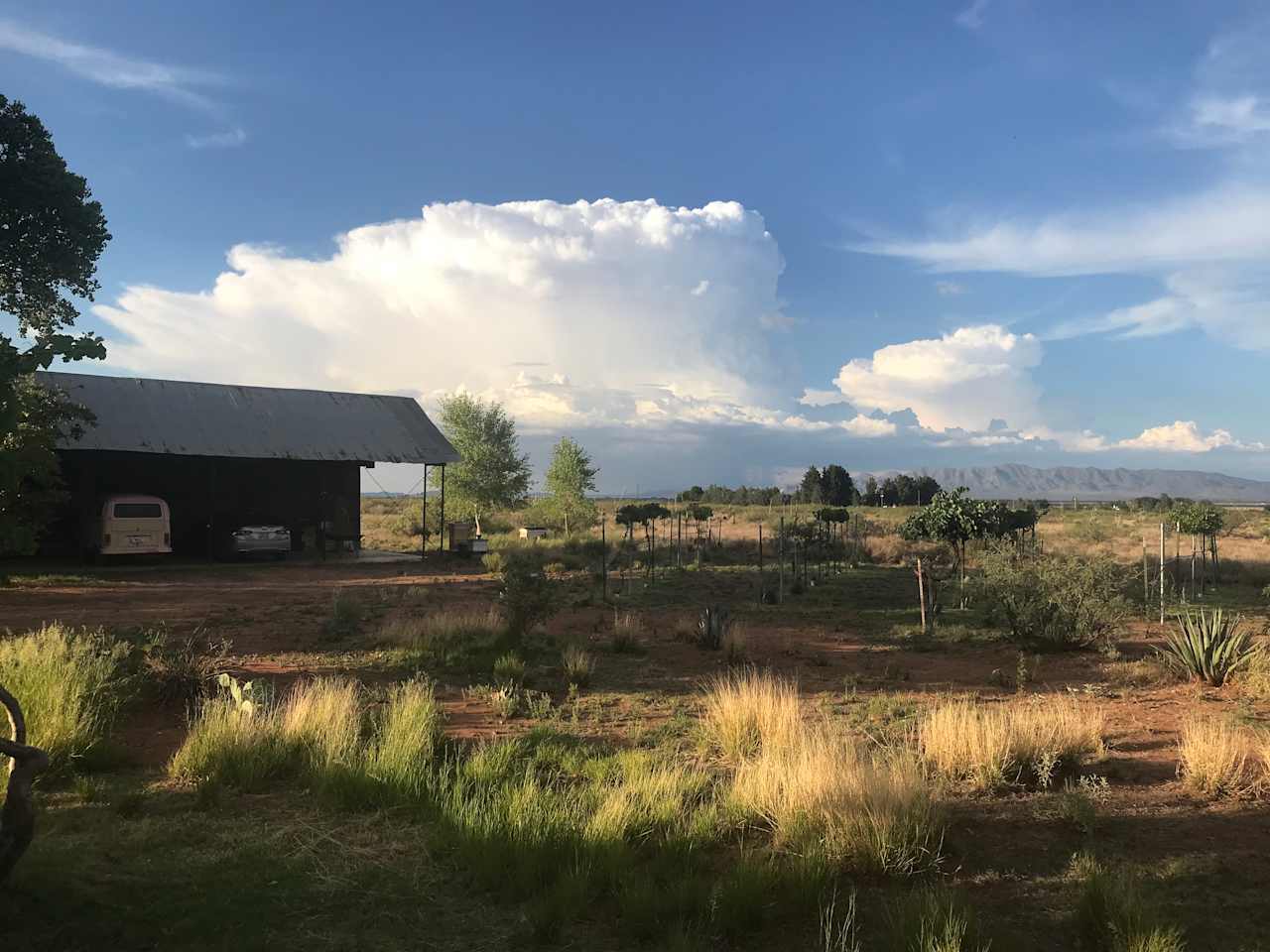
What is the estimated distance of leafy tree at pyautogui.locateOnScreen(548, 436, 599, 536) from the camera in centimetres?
4209

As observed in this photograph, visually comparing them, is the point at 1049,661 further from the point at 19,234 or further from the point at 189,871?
the point at 19,234

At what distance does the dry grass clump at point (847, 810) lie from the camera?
192 inches

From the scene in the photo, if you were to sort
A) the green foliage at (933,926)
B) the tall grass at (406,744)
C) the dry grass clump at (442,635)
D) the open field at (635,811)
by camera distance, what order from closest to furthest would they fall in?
the green foliage at (933,926) < the open field at (635,811) < the tall grass at (406,744) < the dry grass clump at (442,635)

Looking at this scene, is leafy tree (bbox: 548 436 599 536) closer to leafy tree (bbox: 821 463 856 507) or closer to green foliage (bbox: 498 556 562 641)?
green foliage (bbox: 498 556 562 641)

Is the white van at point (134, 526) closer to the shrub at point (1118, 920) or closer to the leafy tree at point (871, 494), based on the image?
the shrub at point (1118, 920)

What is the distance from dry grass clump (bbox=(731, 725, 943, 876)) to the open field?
0.02 m

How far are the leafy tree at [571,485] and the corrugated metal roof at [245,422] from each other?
1216cm

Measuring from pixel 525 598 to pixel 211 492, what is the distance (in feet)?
51.1

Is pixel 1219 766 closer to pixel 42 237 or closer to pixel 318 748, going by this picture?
pixel 318 748

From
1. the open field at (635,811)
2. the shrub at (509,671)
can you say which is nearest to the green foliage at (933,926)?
the open field at (635,811)

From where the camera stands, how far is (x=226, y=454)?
23859 mm

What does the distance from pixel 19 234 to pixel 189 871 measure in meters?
28.6

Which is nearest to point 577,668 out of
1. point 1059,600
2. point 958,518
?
point 1059,600

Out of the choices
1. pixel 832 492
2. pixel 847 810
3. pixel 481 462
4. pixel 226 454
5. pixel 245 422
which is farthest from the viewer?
pixel 832 492
